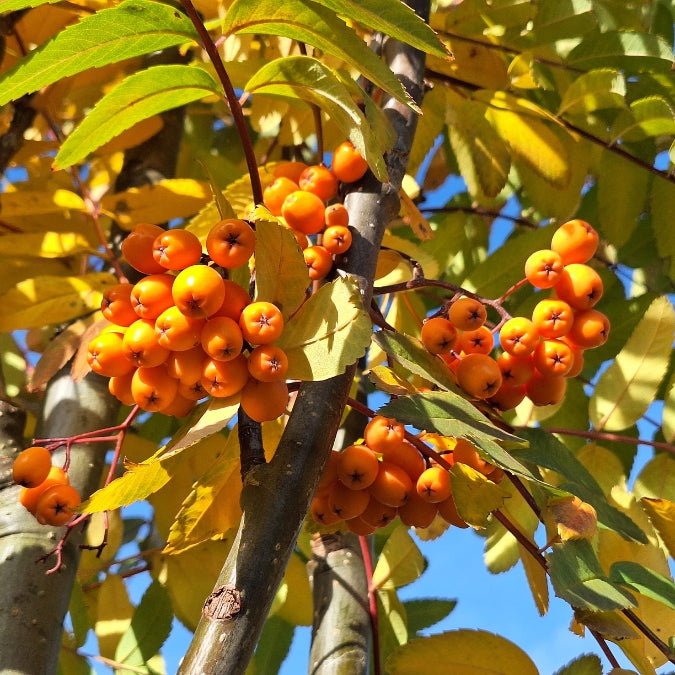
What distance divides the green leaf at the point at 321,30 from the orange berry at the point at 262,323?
269mm

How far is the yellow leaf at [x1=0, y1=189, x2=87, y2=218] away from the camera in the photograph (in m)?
1.54

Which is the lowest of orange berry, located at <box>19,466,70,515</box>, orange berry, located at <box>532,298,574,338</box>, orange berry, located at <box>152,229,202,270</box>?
orange berry, located at <box>19,466,70,515</box>

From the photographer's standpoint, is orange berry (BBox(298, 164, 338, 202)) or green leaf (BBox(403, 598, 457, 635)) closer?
orange berry (BBox(298, 164, 338, 202))

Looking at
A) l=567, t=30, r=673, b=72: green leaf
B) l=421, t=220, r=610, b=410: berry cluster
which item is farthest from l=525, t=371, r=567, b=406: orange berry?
l=567, t=30, r=673, b=72: green leaf

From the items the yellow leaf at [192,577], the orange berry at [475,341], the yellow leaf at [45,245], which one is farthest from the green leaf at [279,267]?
the yellow leaf at [45,245]

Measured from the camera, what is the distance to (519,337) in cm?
112

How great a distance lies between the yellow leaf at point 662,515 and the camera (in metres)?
1.17

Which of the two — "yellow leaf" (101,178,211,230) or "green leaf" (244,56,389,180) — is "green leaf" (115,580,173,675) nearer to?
"yellow leaf" (101,178,211,230)

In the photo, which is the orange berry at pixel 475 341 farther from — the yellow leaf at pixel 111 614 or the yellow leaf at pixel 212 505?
the yellow leaf at pixel 111 614

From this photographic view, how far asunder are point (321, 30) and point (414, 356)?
1.28 feet

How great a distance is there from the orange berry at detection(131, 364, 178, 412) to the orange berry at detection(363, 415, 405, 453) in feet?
0.89

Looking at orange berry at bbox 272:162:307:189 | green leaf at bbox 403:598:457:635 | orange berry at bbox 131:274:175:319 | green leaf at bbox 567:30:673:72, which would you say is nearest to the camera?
orange berry at bbox 131:274:175:319

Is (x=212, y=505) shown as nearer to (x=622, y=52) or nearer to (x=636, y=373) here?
(x=636, y=373)

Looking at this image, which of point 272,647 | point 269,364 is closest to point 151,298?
point 269,364
